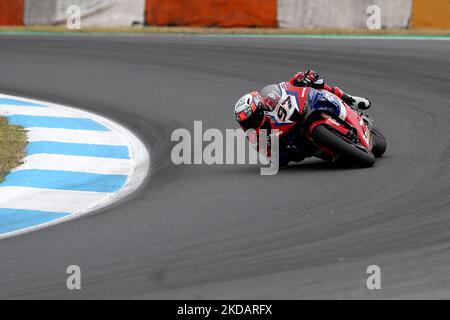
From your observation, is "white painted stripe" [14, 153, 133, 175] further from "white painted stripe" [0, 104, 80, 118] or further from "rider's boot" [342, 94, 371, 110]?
"rider's boot" [342, 94, 371, 110]

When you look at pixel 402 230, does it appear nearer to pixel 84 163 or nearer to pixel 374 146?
pixel 374 146

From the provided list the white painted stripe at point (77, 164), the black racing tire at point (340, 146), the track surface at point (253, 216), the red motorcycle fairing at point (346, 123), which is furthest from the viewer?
the white painted stripe at point (77, 164)

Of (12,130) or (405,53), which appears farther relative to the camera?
(405,53)

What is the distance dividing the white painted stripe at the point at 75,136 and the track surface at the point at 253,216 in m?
0.38

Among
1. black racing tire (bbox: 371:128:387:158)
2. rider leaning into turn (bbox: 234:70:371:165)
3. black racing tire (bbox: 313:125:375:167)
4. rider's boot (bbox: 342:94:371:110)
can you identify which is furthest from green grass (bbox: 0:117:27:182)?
black racing tire (bbox: 371:128:387:158)

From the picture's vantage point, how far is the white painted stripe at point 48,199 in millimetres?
8648

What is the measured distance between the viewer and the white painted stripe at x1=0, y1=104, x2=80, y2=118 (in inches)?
490

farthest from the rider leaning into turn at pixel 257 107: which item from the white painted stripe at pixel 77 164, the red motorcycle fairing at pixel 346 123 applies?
the white painted stripe at pixel 77 164

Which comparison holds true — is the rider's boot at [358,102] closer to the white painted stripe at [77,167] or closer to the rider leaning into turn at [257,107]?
the rider leaning into turn at [257,107]

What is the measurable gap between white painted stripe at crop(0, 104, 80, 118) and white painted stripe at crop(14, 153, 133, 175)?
2.02 metres

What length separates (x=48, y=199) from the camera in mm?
8906

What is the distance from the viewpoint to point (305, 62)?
48.2 feet

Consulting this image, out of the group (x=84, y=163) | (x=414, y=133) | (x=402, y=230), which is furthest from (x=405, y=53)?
(x=402, y=230)

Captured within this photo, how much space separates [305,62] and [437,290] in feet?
29.8
